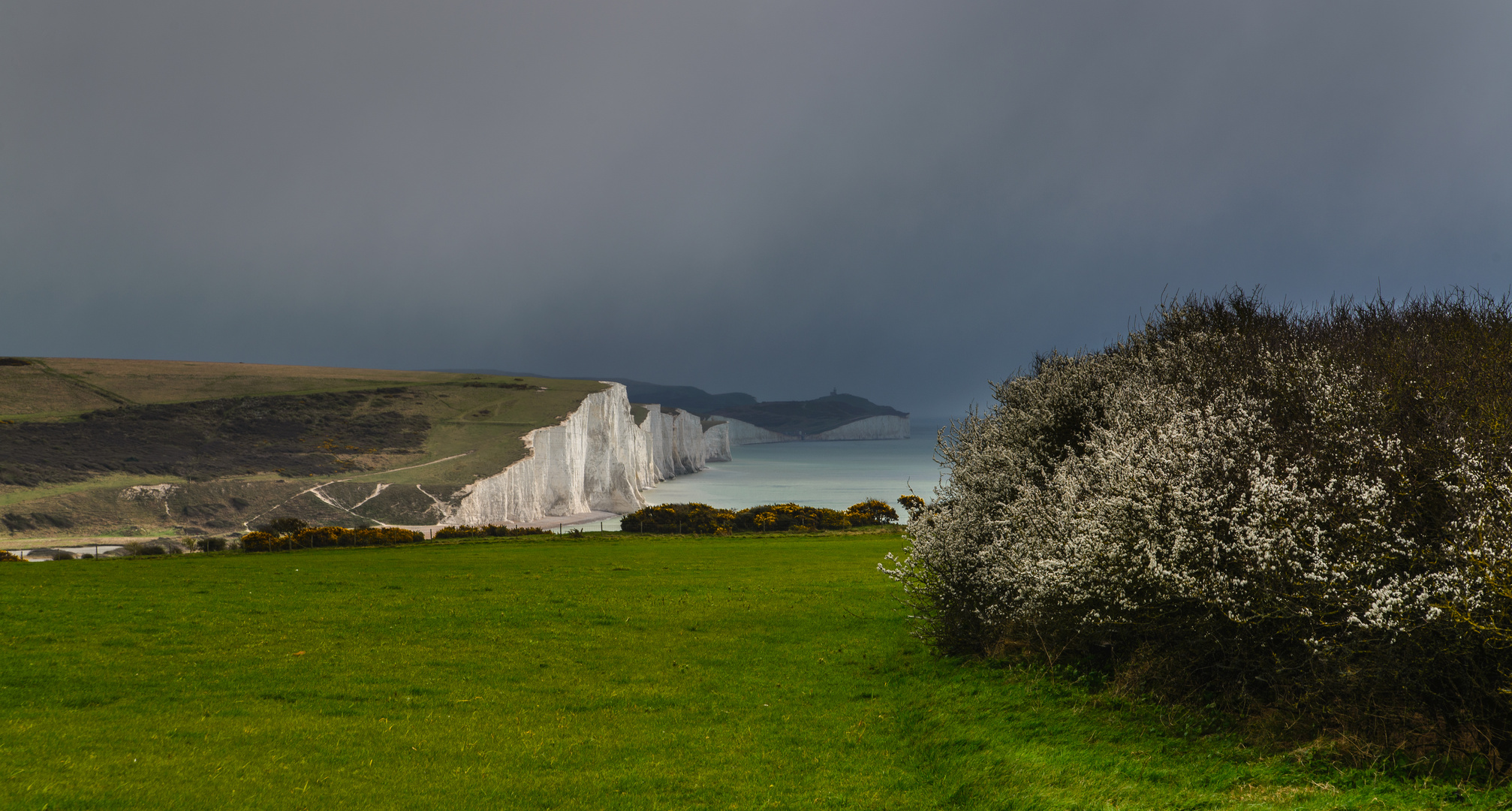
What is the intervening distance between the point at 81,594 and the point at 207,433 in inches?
2711

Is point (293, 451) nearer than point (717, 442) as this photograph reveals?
Yes

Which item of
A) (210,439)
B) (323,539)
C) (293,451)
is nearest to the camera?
(323,539)

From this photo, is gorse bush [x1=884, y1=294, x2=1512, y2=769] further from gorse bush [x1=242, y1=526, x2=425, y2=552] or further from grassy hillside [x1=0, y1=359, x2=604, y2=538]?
grassy hillside [x1=0, y1=359, x2=604, y2=538]

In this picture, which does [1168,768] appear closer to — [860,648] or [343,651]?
[860,648]

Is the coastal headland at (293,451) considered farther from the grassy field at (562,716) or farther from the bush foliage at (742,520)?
the grassy field at (562,716)

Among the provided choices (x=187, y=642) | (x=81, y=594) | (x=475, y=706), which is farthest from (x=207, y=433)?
(x=475, y=706)

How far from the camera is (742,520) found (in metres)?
52.3

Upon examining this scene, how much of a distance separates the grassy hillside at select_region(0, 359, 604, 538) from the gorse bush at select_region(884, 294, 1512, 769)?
59.1 m

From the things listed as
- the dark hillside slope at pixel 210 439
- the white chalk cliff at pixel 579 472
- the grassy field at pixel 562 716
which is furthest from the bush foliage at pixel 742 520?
the dark hillside slope at pixel 210 439

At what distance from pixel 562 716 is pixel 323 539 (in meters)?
33.7

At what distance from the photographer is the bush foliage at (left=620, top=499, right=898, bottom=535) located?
49.9 m

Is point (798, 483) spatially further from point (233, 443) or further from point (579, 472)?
point (233, 443)

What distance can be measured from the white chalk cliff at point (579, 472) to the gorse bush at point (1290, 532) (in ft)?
191

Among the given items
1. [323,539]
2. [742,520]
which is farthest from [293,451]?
[742,520]
